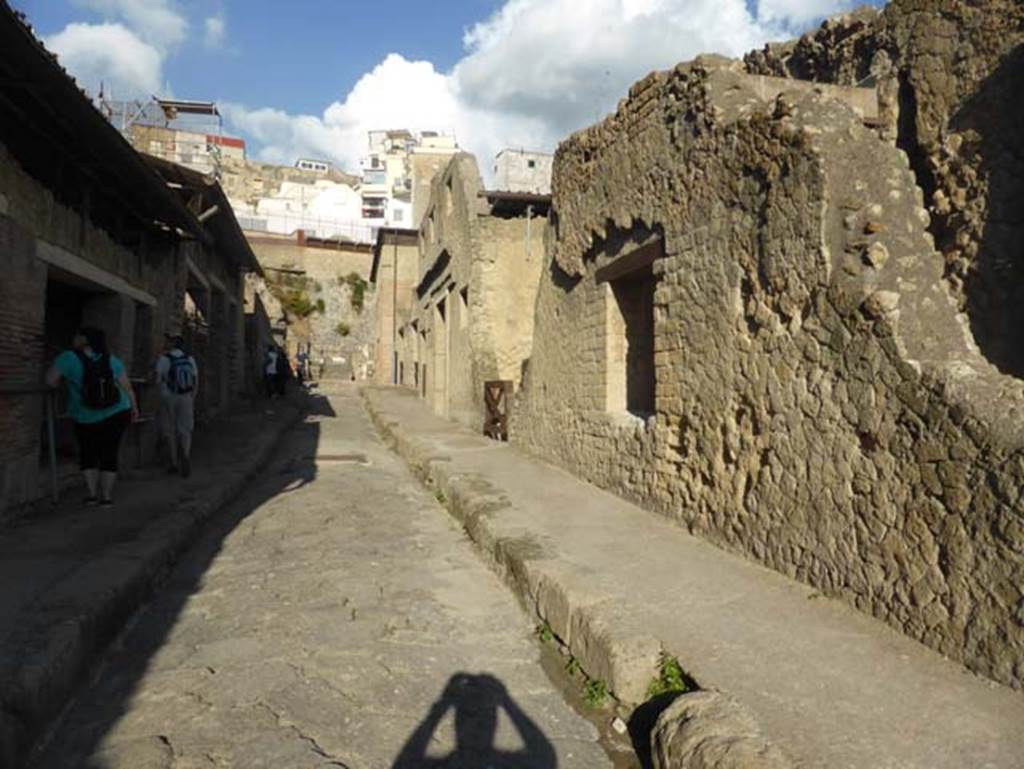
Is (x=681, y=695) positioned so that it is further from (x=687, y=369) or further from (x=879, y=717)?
(x=687, y=369)

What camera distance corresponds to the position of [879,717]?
7.93 ft

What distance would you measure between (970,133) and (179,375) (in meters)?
7.38

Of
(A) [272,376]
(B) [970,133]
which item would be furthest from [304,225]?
(B) [970,133]

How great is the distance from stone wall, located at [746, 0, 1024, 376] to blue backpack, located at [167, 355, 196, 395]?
22.9 feet

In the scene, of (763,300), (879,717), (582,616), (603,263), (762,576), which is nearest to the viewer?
(879,717)

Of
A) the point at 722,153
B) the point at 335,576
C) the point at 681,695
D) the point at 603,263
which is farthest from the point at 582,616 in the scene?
the point at 603,263

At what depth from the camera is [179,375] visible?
7.81 meters

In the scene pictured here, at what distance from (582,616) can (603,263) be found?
4456 millimetres

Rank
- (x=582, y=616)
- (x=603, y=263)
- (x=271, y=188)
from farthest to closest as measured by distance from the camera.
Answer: (x=271, y=188), (x=603, y=263), (x=582, y=616)

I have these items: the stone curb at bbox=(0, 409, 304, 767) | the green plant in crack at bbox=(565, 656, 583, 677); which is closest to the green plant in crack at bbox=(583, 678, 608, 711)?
the green plant in crack at bbox=(565, 656, 583, 677)

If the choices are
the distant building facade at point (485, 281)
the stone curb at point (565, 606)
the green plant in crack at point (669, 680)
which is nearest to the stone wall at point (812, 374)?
the green plant in crack at point (669, 680)

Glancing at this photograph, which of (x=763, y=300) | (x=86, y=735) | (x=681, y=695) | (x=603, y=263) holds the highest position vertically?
(x=603, y=263)

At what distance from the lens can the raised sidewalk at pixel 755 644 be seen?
7.51 feet

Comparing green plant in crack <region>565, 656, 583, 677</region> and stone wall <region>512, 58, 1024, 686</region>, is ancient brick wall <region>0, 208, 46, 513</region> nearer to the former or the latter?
green plant in crack <region>565, 656, 583, 677</region>
